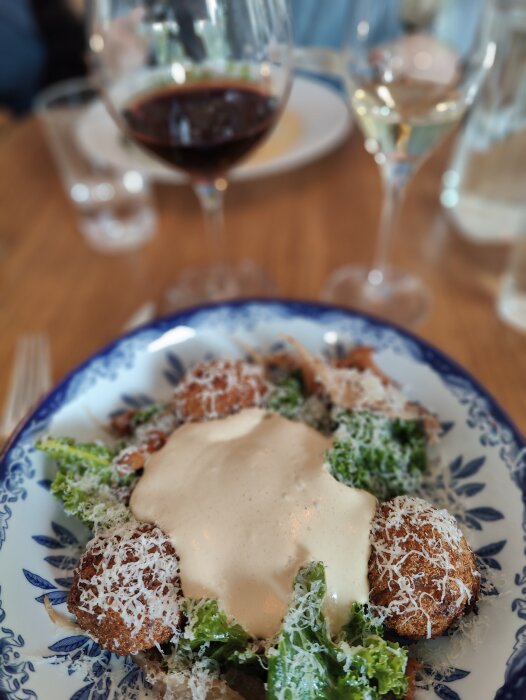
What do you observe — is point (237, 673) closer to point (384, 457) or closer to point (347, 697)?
point (347, 697)

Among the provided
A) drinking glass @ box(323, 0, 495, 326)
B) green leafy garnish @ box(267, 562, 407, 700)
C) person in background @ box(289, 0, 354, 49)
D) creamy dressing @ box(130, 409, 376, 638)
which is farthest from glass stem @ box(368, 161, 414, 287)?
person in background @ box(289, 0, 354, 49)

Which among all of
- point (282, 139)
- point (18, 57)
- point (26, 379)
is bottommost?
point (26, 379)

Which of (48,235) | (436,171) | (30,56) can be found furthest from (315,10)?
(30,56)

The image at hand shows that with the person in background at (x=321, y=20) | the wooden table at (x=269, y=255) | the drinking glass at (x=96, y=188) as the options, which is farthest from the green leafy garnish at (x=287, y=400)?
the person in background at (x=321, y=20)

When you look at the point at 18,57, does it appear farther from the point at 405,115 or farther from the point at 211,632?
the point at 211,632

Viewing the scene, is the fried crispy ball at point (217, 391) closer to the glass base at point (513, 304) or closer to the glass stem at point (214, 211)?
the glass stem at point (214, 211)

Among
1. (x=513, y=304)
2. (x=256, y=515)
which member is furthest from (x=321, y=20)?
(x=256, y=515)
